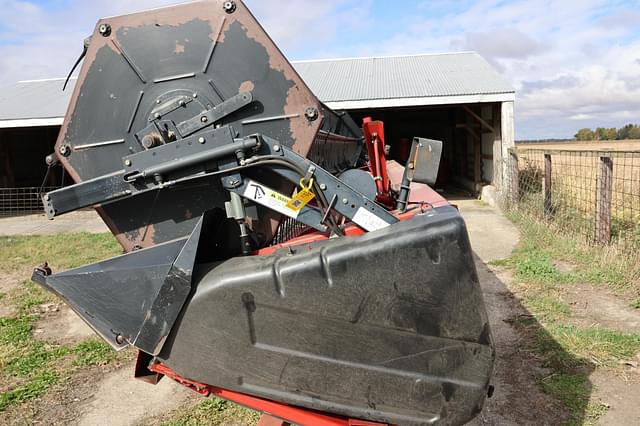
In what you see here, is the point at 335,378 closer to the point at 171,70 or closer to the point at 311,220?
the point at 311,220

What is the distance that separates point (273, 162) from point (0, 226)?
1383 cm

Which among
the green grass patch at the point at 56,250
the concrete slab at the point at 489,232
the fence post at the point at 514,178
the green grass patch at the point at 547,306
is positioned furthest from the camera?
the fence post at the point at 514,178

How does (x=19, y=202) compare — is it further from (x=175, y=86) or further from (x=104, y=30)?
(x=175, y=86)

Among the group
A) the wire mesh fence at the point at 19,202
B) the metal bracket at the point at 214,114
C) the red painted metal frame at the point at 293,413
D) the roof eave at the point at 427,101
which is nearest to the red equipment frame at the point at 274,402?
the red painted metal frame at the point at 293,413

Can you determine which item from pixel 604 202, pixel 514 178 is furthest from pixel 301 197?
pixel 514 178

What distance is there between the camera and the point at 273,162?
2.14 meters

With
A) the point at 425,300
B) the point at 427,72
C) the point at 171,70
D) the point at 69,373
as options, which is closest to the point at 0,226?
the point at 69,373

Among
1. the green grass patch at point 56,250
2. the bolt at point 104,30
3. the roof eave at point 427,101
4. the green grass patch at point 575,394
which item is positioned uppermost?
the roof eave at point 427,101

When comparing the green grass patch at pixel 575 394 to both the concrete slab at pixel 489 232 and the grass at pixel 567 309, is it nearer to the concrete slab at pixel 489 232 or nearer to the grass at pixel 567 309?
the grass at pixel 567 309

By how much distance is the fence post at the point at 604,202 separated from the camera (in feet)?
21.2

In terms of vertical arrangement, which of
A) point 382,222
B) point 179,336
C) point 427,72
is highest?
point 427,72

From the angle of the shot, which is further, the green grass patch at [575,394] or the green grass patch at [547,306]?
the green grass patch at [547,306]

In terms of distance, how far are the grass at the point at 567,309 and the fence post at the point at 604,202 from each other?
21 cm

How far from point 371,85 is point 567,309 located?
30.9 ft
